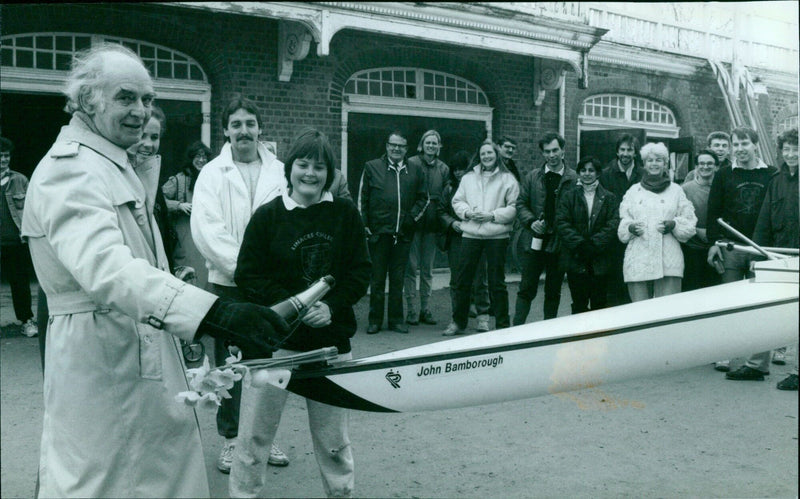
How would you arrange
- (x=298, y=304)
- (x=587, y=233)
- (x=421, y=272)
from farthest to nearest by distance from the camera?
(x=421, y=272), (x=587, y=233), (x=298, y=304)

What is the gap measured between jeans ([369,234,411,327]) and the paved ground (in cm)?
233

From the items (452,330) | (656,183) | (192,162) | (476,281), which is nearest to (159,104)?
(192,162)

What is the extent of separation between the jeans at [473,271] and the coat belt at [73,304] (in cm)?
550

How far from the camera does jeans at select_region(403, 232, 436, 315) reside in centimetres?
810

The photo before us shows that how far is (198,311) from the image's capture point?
6.30 ft

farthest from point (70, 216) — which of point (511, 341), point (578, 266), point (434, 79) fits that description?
point (434, 79)

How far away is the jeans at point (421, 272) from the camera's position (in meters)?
8.10

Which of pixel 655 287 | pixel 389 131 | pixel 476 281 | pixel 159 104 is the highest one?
pixel 159 104

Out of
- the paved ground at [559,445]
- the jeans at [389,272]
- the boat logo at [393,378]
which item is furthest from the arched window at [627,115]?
the boat logo at [393,378]

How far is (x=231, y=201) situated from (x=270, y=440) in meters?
1.27

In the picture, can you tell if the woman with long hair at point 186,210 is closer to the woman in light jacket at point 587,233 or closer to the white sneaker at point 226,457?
the white sneaker at point 226,457

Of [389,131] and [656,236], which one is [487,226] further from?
[389,131]

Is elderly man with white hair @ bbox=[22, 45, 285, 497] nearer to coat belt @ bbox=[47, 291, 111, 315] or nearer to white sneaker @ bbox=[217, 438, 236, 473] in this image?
coat belt @ bbox=[47, 291, 111, 315]

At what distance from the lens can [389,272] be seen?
7.77 m
